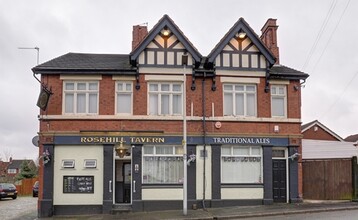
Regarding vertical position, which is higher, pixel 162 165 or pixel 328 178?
pixel 162 165

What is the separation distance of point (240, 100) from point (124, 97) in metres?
5.82

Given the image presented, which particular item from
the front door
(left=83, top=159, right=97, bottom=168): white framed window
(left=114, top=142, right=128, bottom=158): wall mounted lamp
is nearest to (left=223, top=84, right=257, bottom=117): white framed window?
(left=114, top=142, right=128, bottom=158): wall mounted lamp

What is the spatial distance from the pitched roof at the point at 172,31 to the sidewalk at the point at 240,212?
736cm

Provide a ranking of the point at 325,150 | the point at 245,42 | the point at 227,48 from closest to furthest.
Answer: the point at 227,48
the point at 245,42
the point at 325,150

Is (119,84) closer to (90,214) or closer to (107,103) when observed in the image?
(107,103)

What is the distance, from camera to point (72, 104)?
2266 centimetres

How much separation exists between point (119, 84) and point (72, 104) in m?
2.50

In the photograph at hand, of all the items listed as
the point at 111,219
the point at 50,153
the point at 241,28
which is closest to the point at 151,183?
the point at 111,219

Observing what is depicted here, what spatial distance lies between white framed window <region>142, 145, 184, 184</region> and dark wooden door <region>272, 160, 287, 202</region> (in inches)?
187

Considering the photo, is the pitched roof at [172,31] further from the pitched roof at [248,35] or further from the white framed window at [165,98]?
the white framed window at [165,98]

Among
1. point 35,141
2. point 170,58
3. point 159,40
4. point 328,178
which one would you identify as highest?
point 159,40

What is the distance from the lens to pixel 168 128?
22562 mm

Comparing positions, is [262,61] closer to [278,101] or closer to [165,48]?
[278,101]

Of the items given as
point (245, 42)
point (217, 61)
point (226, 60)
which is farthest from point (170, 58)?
point (245, 42)
